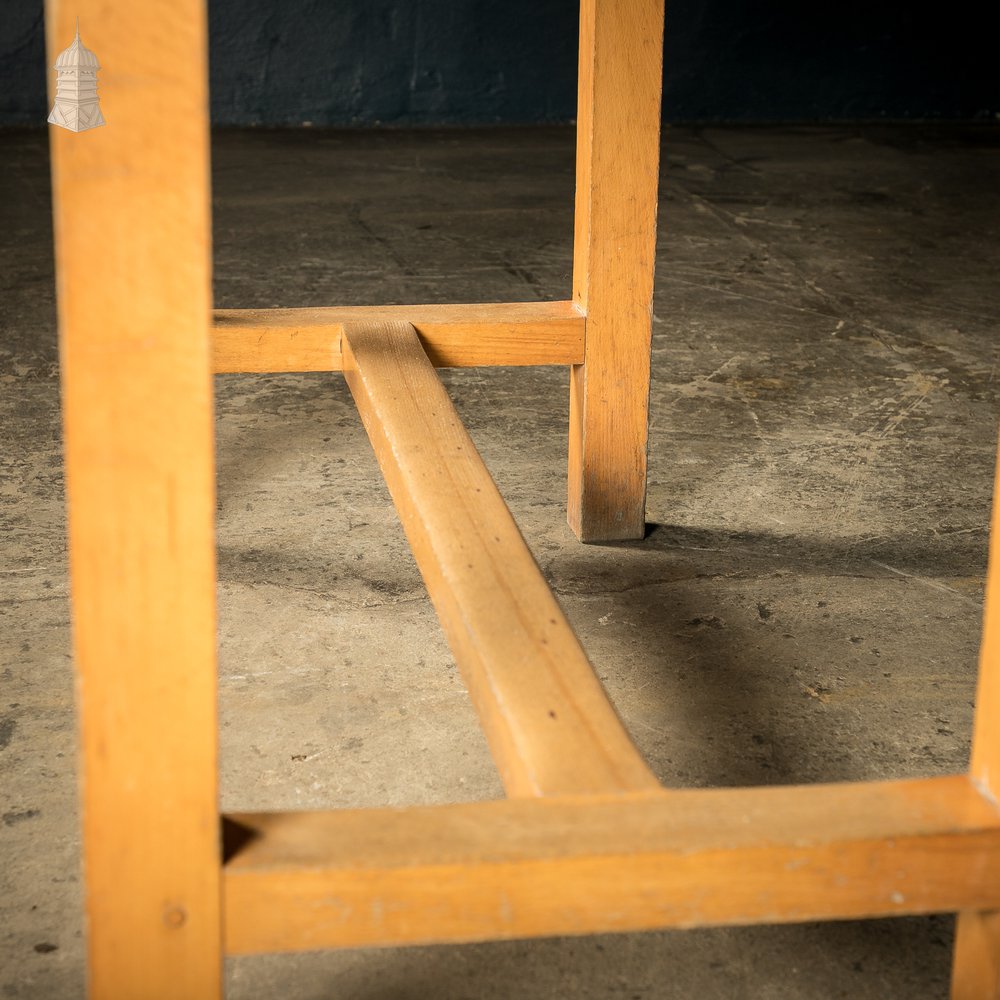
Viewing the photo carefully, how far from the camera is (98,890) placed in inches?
45.6

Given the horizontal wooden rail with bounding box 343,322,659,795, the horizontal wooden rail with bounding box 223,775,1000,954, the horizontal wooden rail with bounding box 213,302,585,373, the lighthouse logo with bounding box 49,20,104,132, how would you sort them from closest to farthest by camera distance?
1. the lighthouse logo with bounding box 49,20,104,132
2. the horizontal wooden rail with bounding box 223,775,1000,954
3. the horizontal wooden rail with bounding box 343,322,659,795
4. the horizontal wooden rail with bounding box 213,302,585,373

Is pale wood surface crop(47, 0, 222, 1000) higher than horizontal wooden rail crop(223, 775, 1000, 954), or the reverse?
pale wood surface crop(47, 0, 222, 1000)

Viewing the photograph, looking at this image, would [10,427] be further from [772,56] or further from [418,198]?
[772,56]

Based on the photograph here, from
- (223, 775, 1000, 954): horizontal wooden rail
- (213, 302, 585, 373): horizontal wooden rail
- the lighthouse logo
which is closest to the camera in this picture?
the lighthouse logo

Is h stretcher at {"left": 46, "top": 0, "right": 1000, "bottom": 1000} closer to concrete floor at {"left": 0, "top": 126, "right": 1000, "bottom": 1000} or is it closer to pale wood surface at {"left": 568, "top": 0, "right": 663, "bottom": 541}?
concrete floor at {"left": 0, "top": 126, "right": 1000, "bottom": 1000}

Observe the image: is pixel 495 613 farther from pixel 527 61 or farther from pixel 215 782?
pixel 527 61

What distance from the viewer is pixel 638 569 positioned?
2.62m

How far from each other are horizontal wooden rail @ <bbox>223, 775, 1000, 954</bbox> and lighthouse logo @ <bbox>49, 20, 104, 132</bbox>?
618 mm

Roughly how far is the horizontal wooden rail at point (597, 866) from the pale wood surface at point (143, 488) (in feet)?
0.25

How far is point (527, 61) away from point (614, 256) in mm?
6066

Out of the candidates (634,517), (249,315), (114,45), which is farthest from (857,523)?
(114,45)

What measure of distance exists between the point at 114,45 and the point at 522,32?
7682 millimetres

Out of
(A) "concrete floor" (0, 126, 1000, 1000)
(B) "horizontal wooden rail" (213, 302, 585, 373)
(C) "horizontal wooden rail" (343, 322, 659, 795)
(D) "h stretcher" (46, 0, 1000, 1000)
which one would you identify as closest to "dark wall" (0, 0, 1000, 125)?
(A) "concrete floor" (0, 126, 1000, 1000)

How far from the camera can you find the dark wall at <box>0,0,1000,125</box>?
794 centimetres
